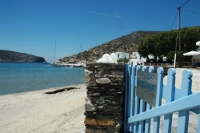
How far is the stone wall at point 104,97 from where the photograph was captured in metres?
3.91

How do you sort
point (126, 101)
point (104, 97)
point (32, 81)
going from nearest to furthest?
1. point (104, 97)
2. point (126, 101)
3. point (32, 81)

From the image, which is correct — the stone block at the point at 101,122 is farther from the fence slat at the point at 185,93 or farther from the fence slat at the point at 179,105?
the fence slat at the point at 185,93

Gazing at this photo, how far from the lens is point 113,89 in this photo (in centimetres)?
394

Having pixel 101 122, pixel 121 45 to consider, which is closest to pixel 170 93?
pixel 101 122

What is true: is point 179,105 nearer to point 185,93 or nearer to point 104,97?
point 185,93

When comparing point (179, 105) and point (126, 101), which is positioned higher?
point (179, 105)

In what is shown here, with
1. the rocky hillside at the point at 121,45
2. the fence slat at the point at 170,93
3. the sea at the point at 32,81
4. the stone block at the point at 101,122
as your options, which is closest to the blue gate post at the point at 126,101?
→ the stone block at the point at 101,122

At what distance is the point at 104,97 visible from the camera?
3945 mm

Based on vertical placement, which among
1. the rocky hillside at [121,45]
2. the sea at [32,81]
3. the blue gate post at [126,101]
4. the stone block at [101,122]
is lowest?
the sea at [32,81]

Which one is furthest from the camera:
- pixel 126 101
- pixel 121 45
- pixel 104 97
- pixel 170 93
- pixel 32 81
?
pixel 121 45

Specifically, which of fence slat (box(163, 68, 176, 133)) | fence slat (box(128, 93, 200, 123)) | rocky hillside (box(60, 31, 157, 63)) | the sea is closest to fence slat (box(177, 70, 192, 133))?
fence slat (box(128, 93, 200, 123))

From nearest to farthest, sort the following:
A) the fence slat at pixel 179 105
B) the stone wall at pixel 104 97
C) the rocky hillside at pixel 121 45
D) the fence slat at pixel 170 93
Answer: the fence slat at pixel 179 105 → the fence slat at pixel 170 93 → the stone wall at pixel 104 97 → the rocky hillside at pixel 121 45

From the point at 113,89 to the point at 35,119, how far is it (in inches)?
188

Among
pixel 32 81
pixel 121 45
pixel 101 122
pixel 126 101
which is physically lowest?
pixel 32 81
